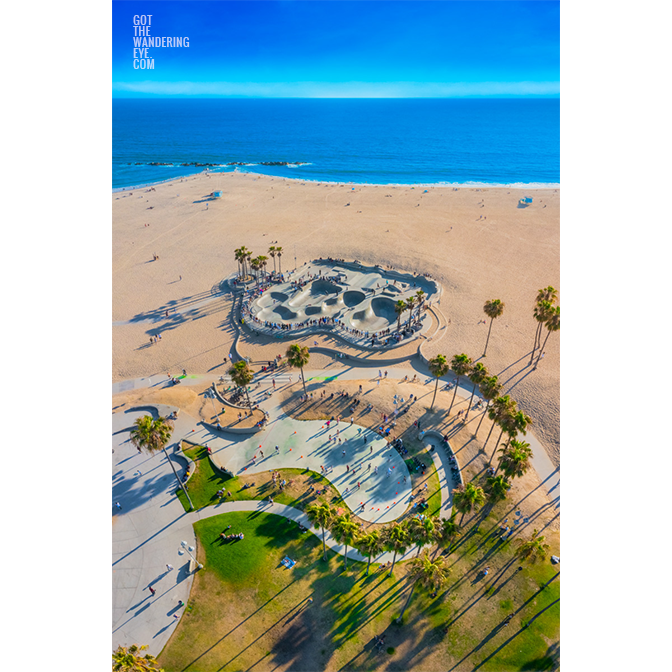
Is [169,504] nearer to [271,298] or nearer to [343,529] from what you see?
[343,529]

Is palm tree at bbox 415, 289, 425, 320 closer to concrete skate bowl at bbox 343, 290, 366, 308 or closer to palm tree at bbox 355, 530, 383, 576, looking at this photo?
concrete skate bowl at bbox 343, 290, 366, 308

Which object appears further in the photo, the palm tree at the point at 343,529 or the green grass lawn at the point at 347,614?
the palm tree at the point at 343,529

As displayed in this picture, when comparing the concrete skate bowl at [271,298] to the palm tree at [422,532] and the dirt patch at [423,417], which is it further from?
the palm tree at [422,532]

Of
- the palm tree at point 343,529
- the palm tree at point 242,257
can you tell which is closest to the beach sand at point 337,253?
the palm tree at point 242,257

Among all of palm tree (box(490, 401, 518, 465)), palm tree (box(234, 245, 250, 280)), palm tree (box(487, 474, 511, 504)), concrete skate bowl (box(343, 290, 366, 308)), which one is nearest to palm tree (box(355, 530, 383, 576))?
palm tree (box(487, 474, 511, 504))

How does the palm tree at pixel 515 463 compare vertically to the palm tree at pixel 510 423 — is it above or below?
below
